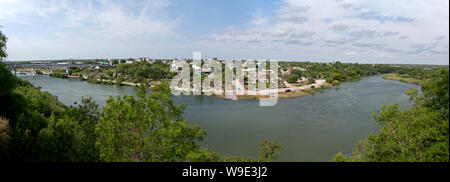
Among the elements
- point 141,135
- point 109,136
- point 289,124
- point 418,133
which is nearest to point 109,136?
point 109,136

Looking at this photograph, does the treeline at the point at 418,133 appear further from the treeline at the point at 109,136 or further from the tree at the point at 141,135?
the tree at the point at 141,135

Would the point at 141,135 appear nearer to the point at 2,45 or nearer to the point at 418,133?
the point at 2,45

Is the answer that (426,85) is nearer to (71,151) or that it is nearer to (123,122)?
(123,122)

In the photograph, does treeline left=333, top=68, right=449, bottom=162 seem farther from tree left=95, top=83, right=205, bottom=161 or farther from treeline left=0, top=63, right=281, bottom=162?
Answer: tree left=95, top=83, right=205, bottom=161

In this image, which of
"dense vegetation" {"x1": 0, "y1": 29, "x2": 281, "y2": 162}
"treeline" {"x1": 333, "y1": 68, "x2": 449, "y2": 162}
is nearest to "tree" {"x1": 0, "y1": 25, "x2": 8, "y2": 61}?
"dense vegetation" {"x1": 0, "y1": 29, "x2": 281, "y2": 162}

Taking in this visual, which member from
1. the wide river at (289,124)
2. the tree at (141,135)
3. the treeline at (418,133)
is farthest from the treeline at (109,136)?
the wide river at (289,124)
